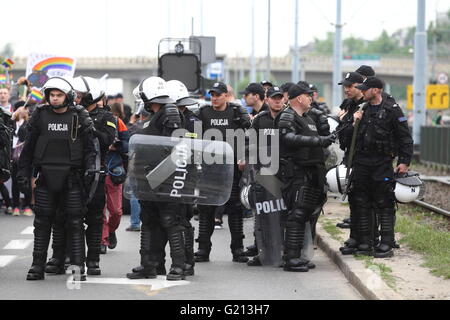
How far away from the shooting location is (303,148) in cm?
1164

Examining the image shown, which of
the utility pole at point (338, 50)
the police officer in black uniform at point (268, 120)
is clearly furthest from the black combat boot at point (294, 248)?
the utility pole at point (338, 50)

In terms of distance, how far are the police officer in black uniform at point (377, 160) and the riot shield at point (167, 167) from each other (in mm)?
1893

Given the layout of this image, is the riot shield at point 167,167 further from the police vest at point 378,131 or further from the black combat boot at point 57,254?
the police vest at point 378,131

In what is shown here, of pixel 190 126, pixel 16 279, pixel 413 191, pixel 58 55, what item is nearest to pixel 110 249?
pixel 190 126

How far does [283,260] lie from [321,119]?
156cm

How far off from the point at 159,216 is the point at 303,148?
1682mm

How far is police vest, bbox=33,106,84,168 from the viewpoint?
10750mm

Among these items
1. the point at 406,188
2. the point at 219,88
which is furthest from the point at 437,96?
the point at 406,188

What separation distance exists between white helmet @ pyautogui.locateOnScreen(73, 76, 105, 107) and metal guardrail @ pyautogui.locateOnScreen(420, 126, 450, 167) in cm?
2041

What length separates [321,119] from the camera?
40.5ft

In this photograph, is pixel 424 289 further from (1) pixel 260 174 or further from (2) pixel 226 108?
(2) pixel 226 108

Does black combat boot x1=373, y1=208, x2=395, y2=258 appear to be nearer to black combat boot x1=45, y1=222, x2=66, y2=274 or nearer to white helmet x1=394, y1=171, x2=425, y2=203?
white helmet x1=394, y1=171, x2=425, y2=203

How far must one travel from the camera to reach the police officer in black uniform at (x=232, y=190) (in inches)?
492

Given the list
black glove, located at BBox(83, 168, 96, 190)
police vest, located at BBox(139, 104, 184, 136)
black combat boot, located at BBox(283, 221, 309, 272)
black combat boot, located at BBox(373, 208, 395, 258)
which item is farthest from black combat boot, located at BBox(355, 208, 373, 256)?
black glove, located at BBox(83, 168, 96, 190)
